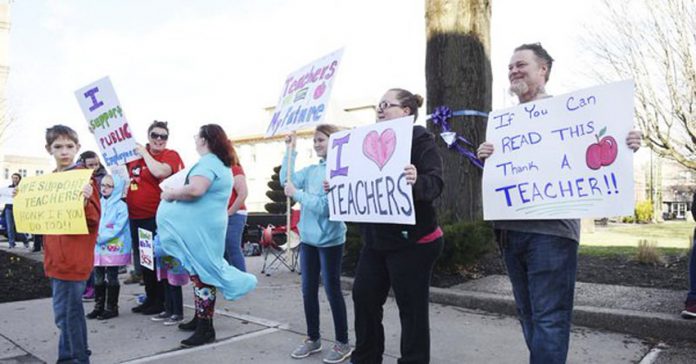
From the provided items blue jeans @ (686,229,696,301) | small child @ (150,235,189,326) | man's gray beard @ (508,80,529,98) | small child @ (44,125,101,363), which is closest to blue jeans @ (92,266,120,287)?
small child @ (150,235,189,326)

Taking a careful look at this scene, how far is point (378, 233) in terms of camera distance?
339 cm

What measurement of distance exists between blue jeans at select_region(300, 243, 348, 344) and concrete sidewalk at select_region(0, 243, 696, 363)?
→ 0.93 ft

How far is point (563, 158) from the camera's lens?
9.61ft

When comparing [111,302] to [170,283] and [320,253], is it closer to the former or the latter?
[170,283]

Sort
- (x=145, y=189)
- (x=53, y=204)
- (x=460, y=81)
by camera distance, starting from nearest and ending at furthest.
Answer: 1. (x=53, y=204)
2. (x=145, y=189)
3. (x=460, y=81)

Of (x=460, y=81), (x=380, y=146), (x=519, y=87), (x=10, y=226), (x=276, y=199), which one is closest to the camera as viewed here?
(x=519, y=87)

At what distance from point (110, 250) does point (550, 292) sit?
15.2 feet

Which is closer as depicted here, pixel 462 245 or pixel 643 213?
pixel 462 245

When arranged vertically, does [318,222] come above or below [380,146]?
below

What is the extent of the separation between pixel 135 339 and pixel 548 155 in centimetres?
381

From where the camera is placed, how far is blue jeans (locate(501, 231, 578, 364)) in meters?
2.77

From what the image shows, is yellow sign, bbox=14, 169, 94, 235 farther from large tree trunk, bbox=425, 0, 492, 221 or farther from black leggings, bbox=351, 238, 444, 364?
large tree trunk, bbox=425, 0, 492, 221

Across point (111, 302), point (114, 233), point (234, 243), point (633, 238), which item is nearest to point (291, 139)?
point (114, 233)

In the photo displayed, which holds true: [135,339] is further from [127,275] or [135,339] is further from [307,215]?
[127,275]
